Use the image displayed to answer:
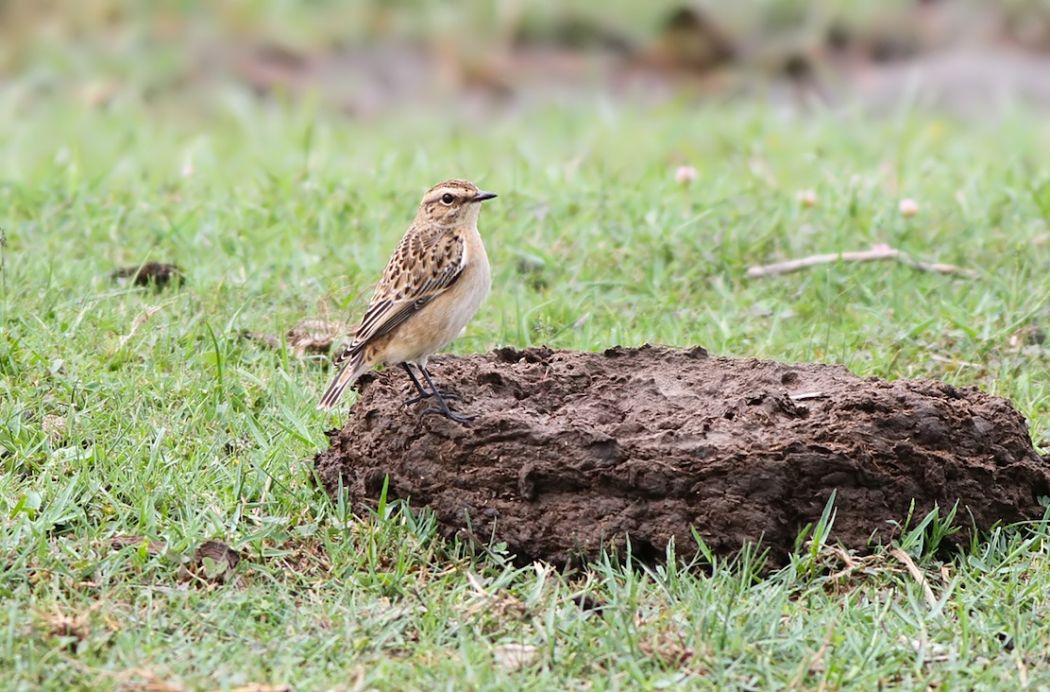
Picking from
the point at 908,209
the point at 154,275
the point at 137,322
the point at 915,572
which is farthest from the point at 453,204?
the point at 908,209

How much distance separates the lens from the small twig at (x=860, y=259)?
8609mm

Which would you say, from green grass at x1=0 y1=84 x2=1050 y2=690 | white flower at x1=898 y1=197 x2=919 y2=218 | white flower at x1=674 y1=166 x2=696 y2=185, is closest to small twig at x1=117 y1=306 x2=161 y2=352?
green grass at x1=0 y1=84 x2=1050 y2=690

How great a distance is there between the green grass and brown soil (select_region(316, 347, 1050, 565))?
0.44ft

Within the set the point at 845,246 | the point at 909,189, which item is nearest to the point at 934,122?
the point at 909,189

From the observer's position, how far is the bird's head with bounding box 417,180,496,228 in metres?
7.02

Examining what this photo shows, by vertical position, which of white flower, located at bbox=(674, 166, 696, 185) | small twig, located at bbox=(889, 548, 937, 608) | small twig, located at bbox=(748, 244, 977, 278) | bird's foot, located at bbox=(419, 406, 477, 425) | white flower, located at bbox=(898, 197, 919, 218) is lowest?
small twig, located at bbox=(889, 548, 937, 608)

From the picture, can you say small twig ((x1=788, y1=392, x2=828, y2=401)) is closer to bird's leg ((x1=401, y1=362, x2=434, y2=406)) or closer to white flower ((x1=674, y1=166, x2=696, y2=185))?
bird's leg ((x1=401, y1=362, x2=434, y2=406))

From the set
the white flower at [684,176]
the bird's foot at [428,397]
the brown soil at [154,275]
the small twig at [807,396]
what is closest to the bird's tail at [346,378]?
the bird's foot at [428,397]

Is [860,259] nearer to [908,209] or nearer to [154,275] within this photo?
[908,209]

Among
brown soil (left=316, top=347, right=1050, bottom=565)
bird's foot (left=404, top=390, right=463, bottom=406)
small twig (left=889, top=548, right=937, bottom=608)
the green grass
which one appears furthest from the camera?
bird's foot (left=404, top=390, right=463, bottom=406)

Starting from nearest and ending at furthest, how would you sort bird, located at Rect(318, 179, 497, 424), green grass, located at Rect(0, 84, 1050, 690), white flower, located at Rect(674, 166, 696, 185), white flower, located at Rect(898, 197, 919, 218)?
green grass, located at Rect(0, 84, 1050, 690) < bird, located at Rect(318, 179, 497, 424) < white flower, located at Rect(898, 197, 919, 218) < white flower, located at Rect(674, 166, 696, 185)

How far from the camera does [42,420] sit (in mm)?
6543

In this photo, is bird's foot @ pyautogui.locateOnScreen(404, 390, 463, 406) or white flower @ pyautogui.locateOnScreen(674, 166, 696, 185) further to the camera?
white flower @ pyautogui.locateOnScreen(674, 166, 696, 185)

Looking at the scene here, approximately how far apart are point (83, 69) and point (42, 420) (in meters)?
8.40
